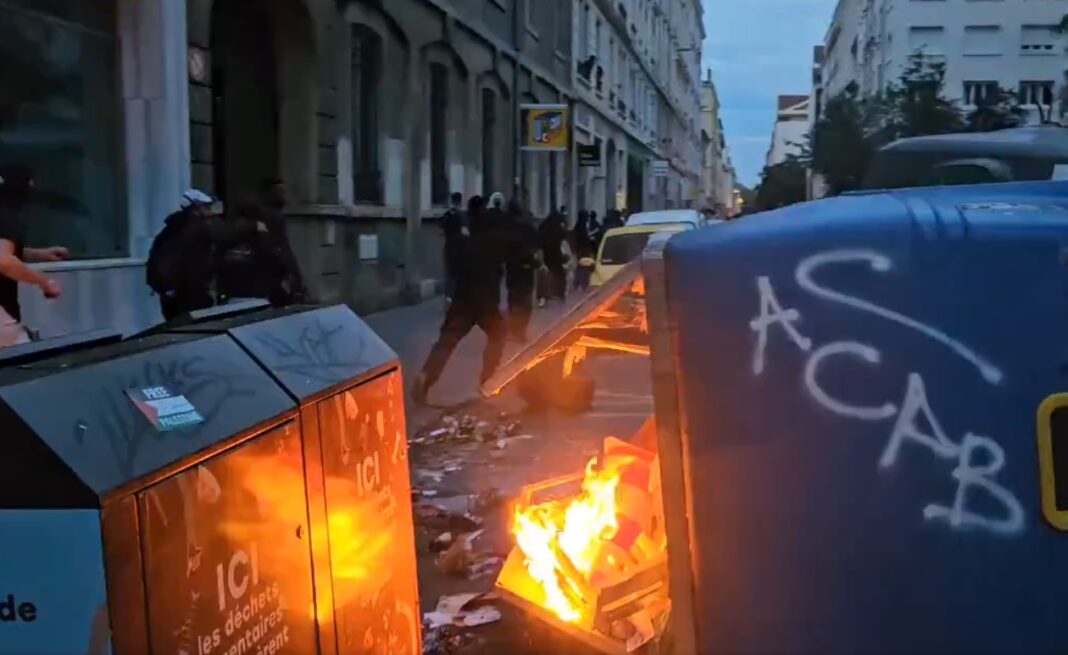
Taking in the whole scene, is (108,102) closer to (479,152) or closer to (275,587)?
(275,587)

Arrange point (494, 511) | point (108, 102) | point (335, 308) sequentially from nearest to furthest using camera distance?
point (335, 308) < point (494, 511) < point (108, 102)

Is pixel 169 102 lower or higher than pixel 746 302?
higher

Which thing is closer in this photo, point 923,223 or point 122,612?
point 122,612

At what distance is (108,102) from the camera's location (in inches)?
459

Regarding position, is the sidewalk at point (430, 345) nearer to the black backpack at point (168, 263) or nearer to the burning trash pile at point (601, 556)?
the black backpack at point (168, 263)

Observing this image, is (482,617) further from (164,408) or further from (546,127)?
(546,127)

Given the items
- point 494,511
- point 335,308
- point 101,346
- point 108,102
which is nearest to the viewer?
point 101,346

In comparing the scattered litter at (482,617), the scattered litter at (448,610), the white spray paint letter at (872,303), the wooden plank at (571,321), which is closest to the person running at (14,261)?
the scattered litter at (448,610)

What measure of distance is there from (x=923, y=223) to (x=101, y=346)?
1.75m

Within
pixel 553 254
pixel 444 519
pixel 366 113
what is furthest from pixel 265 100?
pixel 444 519

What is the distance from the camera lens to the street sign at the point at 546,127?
1037 inches

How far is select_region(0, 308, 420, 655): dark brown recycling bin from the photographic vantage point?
2027 mm

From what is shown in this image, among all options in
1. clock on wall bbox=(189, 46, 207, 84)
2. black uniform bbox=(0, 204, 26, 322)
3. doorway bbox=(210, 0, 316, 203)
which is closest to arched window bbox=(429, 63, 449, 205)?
doorway bbox=(210, 0, 316, 203)

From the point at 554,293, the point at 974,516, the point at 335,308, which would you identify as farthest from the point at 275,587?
the point at 554,293
